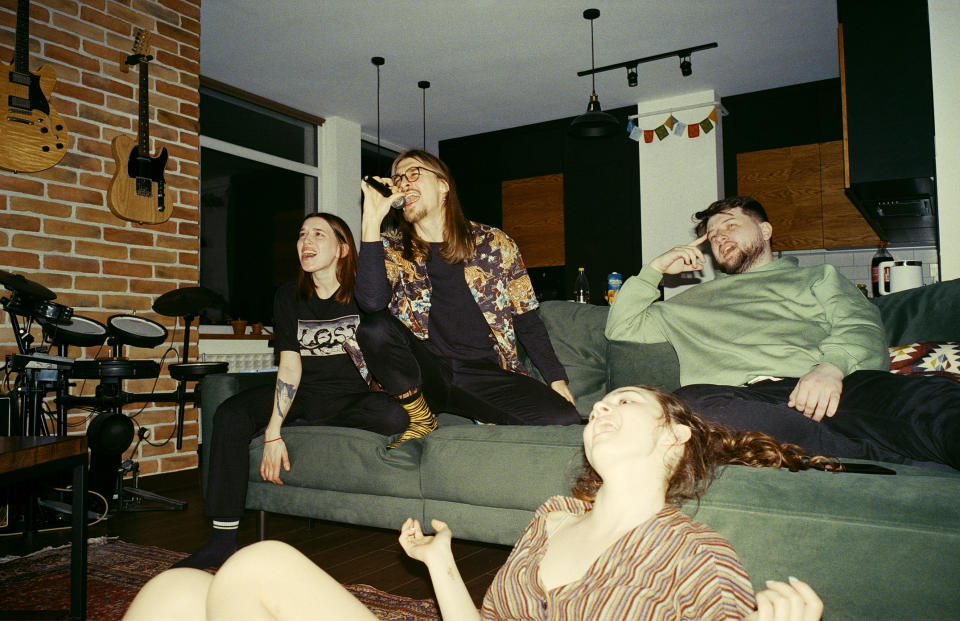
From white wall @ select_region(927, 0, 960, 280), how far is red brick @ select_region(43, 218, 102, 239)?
3.63 meters

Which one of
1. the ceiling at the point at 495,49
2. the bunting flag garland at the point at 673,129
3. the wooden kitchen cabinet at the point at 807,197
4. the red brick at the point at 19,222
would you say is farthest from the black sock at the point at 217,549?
the bunting flag garland at the point at 673,129

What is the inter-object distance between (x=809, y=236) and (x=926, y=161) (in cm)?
282

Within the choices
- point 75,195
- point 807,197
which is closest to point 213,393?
point 75,195

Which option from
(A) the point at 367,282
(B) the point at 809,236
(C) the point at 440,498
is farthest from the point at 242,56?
(B) the point at 809,236

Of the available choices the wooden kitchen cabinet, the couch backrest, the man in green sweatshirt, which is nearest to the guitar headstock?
the couch backrest

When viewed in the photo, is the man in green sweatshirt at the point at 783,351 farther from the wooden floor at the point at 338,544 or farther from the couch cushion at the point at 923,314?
the wooden floor at the point at 338,544

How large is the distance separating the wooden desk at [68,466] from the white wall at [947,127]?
283 centimetres

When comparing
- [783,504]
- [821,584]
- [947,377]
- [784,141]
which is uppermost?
[784,141]

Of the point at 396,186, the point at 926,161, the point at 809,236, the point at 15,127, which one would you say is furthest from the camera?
the point at 809,236

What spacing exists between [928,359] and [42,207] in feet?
11.3

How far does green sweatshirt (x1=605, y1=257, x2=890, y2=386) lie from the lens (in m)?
1.83

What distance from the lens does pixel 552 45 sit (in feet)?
15.0

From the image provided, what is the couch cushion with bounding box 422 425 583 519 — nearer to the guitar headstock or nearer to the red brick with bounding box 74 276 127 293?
the red brick with bounding box 74 276 127 293

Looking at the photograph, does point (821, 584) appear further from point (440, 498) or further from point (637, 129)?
point (637, 129)
